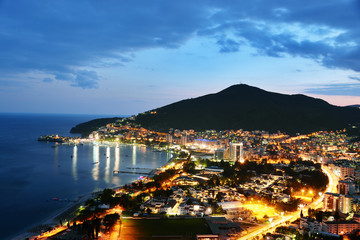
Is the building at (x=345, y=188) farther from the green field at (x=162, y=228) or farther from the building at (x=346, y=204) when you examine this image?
the green field at (x=162, y=228)

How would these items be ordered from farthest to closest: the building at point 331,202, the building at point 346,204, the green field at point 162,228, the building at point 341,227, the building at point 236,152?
1. the building at point 236,152
2. the building at point 331,202
3. the building at point 346,204
4. the building at point 341,227
5. the green field at point 162,228

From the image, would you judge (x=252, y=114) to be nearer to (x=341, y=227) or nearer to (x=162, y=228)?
(x=341, y=227)

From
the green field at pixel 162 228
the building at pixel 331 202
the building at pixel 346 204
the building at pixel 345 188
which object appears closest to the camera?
the green field at pixel 162 228

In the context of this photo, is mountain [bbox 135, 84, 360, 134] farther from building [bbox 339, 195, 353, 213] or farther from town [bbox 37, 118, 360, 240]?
building [bbox 339, 195, 353, 213]

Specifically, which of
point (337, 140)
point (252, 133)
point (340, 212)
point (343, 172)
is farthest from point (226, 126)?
point (340, 212)

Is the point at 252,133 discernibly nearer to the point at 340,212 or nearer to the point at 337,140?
the point at 337,140

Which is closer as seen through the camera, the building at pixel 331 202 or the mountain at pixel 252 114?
the building at pixel 331 202

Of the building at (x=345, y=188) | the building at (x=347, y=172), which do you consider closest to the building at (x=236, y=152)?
the building at (x=347, y=172)
